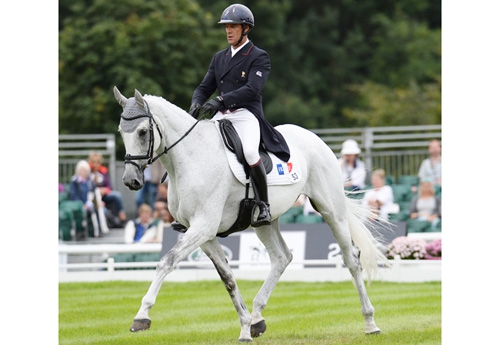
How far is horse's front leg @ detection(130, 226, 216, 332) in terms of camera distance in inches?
310

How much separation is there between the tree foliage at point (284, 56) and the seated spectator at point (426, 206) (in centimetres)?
1128

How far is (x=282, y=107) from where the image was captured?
35562 millimetres

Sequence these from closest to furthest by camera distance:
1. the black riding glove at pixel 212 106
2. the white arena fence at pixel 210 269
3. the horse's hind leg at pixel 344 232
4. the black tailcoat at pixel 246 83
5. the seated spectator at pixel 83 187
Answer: the black riding glove at pixel 212 106 → the black tailcoat at pixel 246 83 → the horse's hind leg at pixel 344 232 → the white arena fence at pixel 210 269 → the seated spectator at pixel 83 187

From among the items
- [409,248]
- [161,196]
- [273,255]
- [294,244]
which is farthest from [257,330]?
[161,196]

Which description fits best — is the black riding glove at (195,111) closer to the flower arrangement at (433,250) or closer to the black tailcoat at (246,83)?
the black tailcoat at (246,83)

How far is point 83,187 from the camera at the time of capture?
1872cm

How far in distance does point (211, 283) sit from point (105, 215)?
14.8ft

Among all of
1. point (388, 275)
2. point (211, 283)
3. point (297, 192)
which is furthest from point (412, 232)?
point (297, 192)

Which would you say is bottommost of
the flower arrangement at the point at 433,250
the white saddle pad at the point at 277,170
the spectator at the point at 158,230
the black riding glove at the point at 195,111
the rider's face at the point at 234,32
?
the flower arrangement at the point at 433,250

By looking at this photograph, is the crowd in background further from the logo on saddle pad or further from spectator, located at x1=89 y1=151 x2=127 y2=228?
the logo on saddle pad

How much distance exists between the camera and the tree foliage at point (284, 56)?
28.8 meters

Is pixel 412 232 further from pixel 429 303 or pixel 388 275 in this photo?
pixel 429 303

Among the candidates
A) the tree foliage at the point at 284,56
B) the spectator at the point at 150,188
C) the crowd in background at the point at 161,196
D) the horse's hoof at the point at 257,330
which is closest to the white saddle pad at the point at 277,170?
the horse's hoof at the point at 257,330

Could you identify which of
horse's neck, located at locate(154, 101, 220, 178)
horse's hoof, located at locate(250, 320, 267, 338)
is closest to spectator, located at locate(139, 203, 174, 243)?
horse's hoof, located at locate(250, 320, 267, 338)
